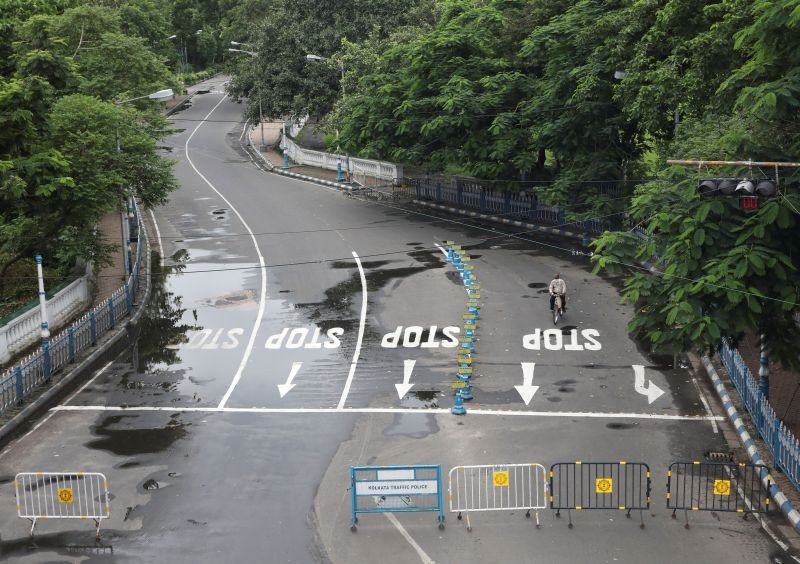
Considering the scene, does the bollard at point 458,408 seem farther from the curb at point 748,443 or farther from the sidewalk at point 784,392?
the sidewalk at point 784,392

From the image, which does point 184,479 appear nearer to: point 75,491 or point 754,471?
point 75,491

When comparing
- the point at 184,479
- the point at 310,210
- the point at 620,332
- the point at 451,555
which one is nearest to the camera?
the point at 451,555

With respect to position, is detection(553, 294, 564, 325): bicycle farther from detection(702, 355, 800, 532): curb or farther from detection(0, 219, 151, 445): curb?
detection(0, 219, 151, 445): curb

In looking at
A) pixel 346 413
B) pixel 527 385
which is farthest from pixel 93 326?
pixel 527 385

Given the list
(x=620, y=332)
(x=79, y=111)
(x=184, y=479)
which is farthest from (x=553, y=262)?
(x=184, y=479)

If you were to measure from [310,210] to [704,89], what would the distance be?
22.1 m

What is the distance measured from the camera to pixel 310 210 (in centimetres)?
4719

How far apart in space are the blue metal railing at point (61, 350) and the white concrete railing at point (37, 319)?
2.40 feet

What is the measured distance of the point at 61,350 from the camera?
2569 centimetres

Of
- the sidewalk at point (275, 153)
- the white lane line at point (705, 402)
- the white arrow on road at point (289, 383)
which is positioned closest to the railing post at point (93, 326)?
the white arrow on road at point (289, 383)

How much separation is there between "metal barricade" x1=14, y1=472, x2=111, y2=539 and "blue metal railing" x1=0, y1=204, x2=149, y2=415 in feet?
15.0

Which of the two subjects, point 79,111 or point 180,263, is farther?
point 180,263

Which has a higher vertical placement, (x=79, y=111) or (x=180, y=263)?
(x=79, y=111)

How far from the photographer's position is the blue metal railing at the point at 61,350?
2283cm
